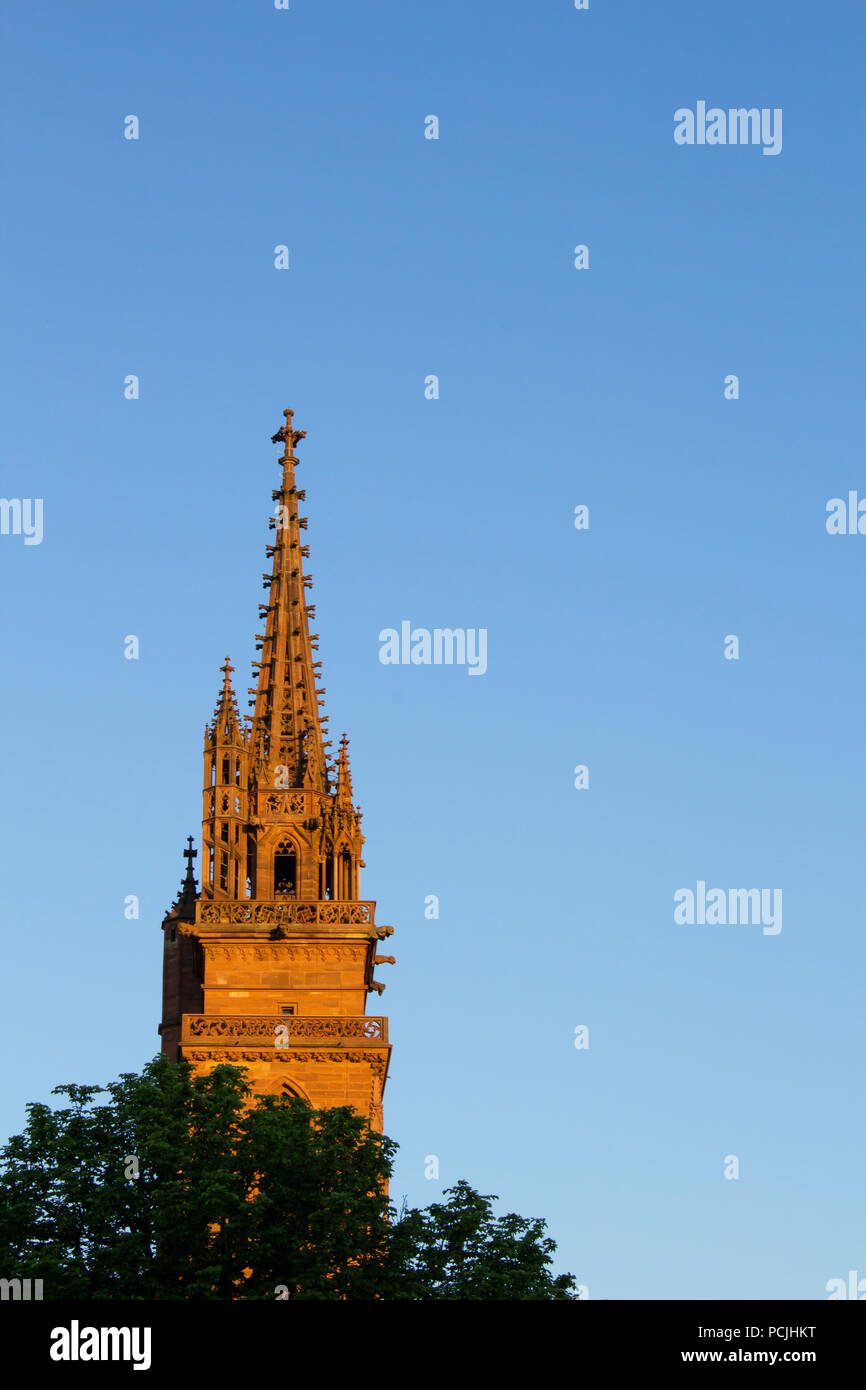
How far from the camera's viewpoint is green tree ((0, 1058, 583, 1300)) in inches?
1943

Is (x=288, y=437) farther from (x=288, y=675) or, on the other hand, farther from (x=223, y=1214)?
(x=223, y=1214)

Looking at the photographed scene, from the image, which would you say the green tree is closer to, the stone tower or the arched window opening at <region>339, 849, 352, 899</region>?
the stone tower

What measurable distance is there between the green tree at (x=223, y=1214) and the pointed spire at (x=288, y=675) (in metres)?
23.1

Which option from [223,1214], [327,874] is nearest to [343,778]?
[327,874]

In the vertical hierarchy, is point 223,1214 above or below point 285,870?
below

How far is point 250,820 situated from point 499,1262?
85.0 ft

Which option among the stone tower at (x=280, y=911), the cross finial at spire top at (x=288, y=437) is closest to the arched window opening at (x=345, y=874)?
the stone tower at (x=280, y=911)

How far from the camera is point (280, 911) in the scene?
71938 millimetres

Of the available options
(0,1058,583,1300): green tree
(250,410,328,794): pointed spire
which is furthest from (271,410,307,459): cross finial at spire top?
(0,1058,583,1300): green tree

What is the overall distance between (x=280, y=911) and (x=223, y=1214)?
74.7ft

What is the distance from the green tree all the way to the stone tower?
1396 cm
